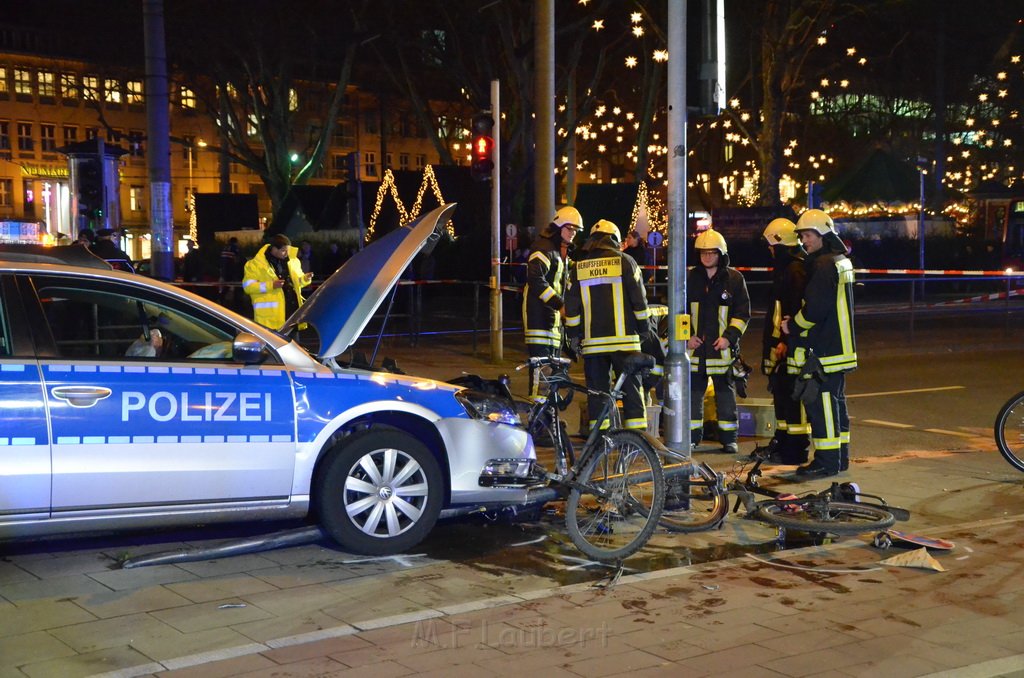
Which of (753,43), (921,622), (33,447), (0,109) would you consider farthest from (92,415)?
(0,109)

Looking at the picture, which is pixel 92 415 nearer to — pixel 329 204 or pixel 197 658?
pixel 197 658

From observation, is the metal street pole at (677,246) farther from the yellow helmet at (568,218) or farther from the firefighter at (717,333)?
the yellow helmet at (568,218)

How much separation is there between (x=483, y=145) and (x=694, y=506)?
29.1ft

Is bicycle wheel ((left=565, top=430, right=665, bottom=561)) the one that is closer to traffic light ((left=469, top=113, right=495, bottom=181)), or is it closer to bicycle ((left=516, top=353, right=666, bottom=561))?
bicycle ((left=516, top=353, right=666, bottom=561))

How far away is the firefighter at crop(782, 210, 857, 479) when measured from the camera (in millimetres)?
8695

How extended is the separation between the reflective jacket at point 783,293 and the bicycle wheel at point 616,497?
305 centimetres

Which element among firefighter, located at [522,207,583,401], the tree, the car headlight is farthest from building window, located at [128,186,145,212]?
the car headlight

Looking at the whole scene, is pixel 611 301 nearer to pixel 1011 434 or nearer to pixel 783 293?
pixel 783 293

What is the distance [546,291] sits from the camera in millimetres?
10180

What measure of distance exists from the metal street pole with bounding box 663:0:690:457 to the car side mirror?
8.77ft

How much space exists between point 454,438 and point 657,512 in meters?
1.24

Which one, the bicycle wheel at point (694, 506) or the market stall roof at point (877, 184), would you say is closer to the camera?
the bicycle wheel at point (694, 506)

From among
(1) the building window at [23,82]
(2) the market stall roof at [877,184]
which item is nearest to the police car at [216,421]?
(2) the market stall roof at [877,184]

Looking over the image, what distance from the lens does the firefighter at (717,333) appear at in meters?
9.72
